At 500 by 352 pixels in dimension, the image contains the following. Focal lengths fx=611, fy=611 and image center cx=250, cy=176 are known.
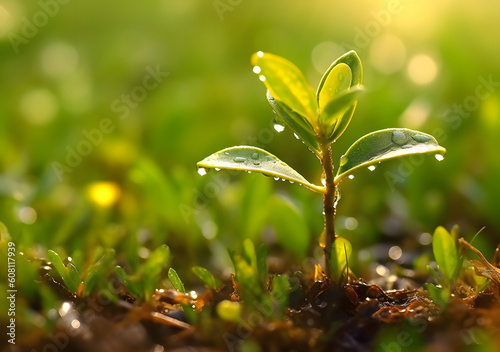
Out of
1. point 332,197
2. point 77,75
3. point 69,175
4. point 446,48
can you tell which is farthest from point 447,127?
point 77,75

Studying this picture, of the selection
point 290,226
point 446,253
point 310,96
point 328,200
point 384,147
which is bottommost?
point 290,226

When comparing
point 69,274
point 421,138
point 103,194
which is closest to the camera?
point 421,138

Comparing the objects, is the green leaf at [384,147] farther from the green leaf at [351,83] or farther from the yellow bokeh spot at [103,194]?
the yellow bokeh spot at [103,194]

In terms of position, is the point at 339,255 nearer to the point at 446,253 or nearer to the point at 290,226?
the point at 446,253

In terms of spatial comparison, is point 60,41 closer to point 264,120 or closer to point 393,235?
point 264,120

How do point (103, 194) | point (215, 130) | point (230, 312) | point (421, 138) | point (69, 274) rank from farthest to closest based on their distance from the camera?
1. point (215, 130)
2. point (103, 194)
3. point (69, 274)
4. point (421, 138)
5. point (230, 312)

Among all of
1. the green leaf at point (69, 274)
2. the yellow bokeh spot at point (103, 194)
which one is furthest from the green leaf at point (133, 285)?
the yellow bokeh spot at point (103, 194)

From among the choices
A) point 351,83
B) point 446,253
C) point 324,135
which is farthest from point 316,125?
point 446,253
